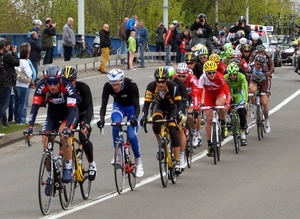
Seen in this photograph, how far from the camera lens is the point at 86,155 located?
12.6 meters

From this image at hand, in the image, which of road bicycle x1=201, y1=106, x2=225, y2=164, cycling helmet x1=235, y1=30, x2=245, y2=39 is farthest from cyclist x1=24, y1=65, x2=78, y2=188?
cycling helmet x1=235, y1=30, x2=245, y2=39

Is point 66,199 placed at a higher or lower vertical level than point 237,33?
lower

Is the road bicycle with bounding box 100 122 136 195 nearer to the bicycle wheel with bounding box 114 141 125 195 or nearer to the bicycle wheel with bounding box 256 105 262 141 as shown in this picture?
the bicycle wheel with bounding box 114 141 125 195

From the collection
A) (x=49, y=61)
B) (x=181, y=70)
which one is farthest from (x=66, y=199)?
(x=49, y=61)

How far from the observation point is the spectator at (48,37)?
94.7 ft

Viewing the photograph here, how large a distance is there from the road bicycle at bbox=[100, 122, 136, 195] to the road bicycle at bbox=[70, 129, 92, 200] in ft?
1.36

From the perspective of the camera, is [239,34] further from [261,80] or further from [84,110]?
[84,110]

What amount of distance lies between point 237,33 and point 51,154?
15.1 m

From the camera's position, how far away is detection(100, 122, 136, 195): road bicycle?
1273 centimetres

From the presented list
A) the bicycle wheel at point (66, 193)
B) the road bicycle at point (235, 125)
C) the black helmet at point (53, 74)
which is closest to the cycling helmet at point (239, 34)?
the road bicycle at point (235, 125)

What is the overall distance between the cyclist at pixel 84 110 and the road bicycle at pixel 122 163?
36cm

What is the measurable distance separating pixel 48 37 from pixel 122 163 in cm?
1705

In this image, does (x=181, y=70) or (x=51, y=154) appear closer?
(x=51, y=154)

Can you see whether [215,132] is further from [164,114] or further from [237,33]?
[237,33]
